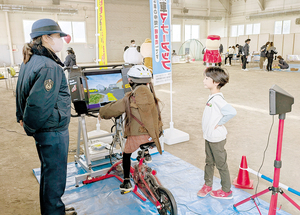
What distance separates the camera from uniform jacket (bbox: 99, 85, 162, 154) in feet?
7.29

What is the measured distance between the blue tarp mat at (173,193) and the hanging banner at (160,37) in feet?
4.53

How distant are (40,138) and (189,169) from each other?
187 cm

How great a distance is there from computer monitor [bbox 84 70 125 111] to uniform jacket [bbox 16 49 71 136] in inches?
36.9

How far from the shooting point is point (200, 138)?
13.7 feet

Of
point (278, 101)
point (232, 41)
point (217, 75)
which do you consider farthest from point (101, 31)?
point (232, 41)

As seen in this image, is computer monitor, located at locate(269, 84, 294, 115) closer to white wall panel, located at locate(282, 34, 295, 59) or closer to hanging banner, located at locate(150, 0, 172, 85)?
hanging banner, located at locate(150, 0, 172, 85)

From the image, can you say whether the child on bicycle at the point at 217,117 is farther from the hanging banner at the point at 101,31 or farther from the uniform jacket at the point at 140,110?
the hanging banner at the point at 101,31

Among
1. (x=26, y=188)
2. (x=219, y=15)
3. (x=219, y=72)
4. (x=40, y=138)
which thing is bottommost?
(x=26, y=188)

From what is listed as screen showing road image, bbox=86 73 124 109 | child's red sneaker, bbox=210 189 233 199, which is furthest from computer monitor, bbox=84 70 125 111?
child's red sneaker, bbox=210 189 233 199

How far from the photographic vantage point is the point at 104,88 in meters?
2.96

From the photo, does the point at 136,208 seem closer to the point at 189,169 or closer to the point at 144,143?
the point at 144,143

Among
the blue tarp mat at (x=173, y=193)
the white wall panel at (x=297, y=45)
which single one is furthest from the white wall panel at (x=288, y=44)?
the blue tarp mat at (x=173, y=193)

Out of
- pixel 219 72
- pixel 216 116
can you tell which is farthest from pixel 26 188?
pixel 219 72

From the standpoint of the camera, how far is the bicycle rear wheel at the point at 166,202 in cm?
198
